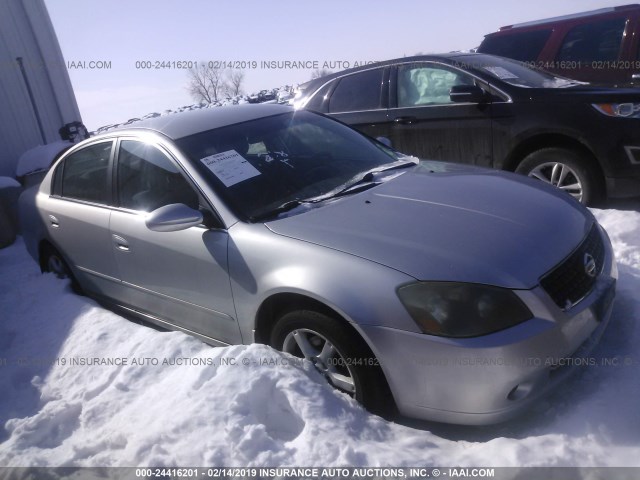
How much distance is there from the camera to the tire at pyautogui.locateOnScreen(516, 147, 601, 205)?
4.26 m

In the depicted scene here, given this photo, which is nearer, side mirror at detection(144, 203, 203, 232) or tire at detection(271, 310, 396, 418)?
tire at detection(271, 310, 396, 418)

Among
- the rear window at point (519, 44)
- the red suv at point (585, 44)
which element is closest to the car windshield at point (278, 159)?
the red suv at point (585, 44)

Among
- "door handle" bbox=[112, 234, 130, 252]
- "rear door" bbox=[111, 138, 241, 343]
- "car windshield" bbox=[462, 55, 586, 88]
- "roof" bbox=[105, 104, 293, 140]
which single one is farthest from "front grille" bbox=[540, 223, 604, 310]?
"car windshield" bbox=[462, 55, 586, 88]

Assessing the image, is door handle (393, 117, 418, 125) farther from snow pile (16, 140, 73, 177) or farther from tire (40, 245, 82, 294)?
snow pile (16, 140, 73, 177)

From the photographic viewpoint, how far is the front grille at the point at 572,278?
2.14m

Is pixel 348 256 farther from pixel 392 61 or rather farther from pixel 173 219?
pixel 392 61

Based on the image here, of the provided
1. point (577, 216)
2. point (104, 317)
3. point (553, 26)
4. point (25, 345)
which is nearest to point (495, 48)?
Answer: point (553, 26)

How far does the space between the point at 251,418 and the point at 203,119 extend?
2.04m

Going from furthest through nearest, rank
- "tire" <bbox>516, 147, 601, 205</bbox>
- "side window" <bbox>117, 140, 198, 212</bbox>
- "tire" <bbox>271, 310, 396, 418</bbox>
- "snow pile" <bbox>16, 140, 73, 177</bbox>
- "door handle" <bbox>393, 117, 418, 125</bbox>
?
"snow pile" <bbox>16, 140, 73, 177</bbox> → "door handle" <bbox>393, 117, 418, 125</bbox> → "tire" <bbox>516, 147, 601, 205</bbox> → "side window" <bbox>117, 140, 198, 212</bbox> → "tire" <bbox>271, 310, 396, 418</bbox>

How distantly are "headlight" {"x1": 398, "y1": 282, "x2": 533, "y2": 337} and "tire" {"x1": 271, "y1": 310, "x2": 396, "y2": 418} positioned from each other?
1.05ft

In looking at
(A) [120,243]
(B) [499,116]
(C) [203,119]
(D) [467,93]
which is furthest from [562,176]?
(A) [120,243]

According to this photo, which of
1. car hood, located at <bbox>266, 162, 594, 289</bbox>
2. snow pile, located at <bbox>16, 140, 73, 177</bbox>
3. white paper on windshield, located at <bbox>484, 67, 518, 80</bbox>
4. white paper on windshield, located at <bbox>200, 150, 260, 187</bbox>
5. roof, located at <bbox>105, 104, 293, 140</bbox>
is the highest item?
roof, located at <bbox>105, 104, 293, 140</bbox>

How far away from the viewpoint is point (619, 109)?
13.6 ft

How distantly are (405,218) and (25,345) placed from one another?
8.93ft
